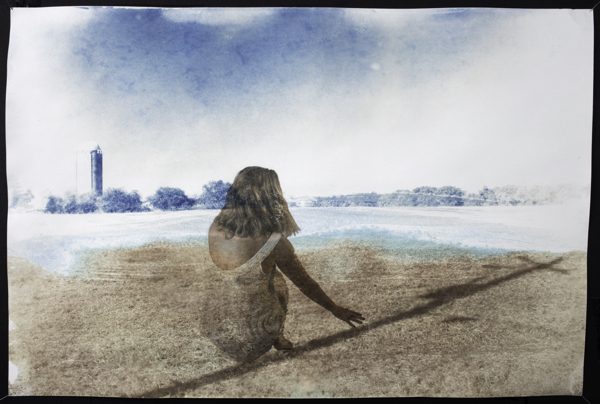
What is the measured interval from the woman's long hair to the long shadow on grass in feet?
1.90

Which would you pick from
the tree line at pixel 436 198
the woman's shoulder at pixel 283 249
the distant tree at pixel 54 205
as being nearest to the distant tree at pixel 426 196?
the tree line at pixel 436 198

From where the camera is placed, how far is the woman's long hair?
7.83 ft

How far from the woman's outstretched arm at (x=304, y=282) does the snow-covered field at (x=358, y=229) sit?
6 cm

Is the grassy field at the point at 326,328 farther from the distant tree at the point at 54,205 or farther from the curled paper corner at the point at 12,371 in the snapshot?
the distant tree at the point at 54,205

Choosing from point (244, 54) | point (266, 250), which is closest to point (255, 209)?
point (266, 250)

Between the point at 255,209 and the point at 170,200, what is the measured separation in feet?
1.40

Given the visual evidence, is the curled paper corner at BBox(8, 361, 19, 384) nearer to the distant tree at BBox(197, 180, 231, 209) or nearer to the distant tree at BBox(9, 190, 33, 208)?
the distant tree at BBox(9, 190, 33, 208)

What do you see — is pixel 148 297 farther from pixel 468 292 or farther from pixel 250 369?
pixel 468 292

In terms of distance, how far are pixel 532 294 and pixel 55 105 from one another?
8.45 feet

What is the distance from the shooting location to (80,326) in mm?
2393

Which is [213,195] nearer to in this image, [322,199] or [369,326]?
[322,199]

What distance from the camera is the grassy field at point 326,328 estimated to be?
2.39 m

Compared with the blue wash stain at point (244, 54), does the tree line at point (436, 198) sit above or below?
below

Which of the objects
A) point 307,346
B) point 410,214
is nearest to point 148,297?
point 307,346
